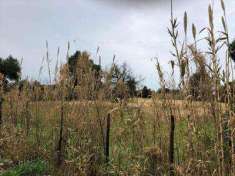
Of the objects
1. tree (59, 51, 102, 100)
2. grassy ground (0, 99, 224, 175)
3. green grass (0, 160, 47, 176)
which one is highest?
tree (59, 51, 102, 100)

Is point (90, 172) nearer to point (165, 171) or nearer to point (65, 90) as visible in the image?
point (165, 171)

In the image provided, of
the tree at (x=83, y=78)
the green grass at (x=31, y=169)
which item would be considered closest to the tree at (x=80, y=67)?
the tree at (x=83, y=78)

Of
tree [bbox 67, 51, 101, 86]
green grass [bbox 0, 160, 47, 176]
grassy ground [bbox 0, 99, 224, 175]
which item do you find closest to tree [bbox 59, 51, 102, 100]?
tree [bbox 67, 51, 101, 86]

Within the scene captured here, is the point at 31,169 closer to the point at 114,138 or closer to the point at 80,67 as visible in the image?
the point at 114,138

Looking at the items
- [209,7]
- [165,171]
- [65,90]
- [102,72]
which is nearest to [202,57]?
[209,7]

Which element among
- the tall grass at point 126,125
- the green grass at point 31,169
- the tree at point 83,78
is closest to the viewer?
the tall grass at point 126,125

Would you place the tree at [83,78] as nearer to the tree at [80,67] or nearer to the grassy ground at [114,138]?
the tree at [80,67]

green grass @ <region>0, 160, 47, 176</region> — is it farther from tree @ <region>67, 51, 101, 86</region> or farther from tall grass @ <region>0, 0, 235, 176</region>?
tree @ <region>67, 51, 101, 86</region>

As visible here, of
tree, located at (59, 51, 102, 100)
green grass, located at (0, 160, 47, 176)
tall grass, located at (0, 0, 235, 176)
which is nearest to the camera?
tall grass, located at (0, 0, 235, 176)

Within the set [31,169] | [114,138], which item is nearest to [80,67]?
[114,138]

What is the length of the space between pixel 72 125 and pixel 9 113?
2.64 m

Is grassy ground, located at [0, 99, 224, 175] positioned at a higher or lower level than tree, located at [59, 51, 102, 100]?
lower

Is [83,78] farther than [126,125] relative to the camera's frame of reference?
Yes

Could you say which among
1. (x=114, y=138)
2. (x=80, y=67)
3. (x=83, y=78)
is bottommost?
(x=114, y=138)
